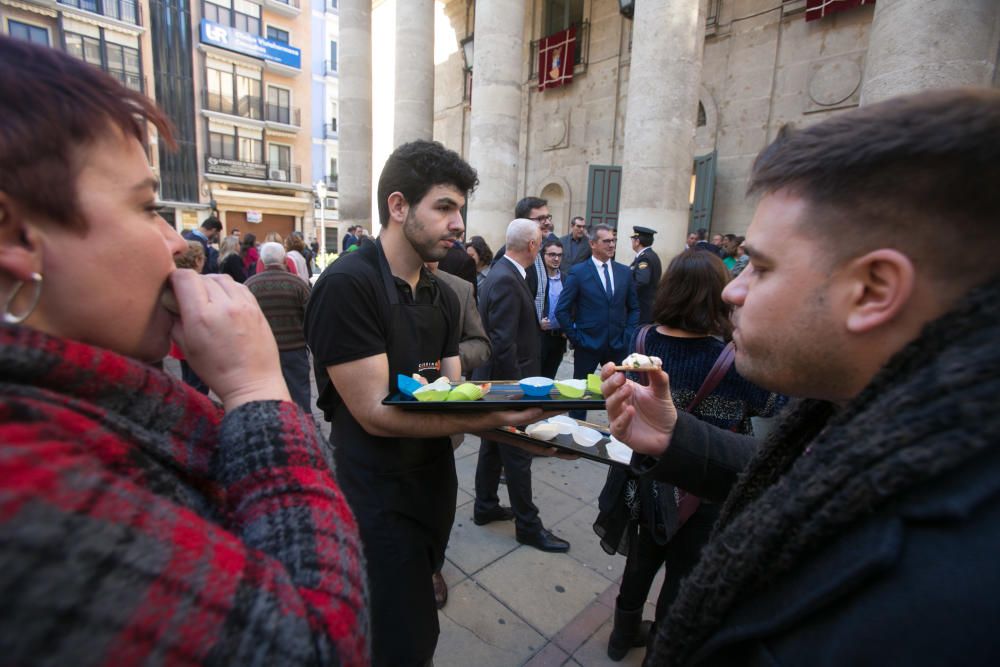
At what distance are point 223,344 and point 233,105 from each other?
3318cm

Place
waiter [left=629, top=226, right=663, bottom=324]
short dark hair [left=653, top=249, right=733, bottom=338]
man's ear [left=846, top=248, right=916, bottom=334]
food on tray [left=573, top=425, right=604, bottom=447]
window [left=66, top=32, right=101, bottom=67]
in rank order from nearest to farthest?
man's ear [left=846, top=248, right=916, bottom=334] < food on tray [left=573, top=425, right=604, bottom=447] < short dark hair [left=653, top=249, right=733, bottom=338] < waiter [left=629, top=226, right=663, bottom=324] < window [left=66, top=32, right=101, bottom=67]

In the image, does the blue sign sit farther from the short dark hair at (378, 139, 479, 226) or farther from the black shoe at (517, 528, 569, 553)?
the black shoe at (517, 528, 569, 553)

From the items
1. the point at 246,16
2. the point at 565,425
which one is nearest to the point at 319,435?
the point at 565,425

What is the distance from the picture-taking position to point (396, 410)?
1638 mm

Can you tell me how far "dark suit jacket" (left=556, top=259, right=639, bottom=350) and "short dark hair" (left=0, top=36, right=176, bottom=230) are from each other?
14.5 ft

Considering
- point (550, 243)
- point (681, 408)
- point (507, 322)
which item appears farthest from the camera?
point (550, 243)

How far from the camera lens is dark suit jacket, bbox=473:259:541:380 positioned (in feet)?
11.8

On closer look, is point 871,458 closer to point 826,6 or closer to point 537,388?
point 537,388

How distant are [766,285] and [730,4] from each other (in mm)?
12908

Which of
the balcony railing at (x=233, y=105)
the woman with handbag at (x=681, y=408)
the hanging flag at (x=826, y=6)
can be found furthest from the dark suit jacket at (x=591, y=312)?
the balcony railing at (x=233, y=105)

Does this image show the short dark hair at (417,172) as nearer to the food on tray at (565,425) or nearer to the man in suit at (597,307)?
the food on tray at (565,425)

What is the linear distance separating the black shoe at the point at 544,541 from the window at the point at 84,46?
31.1 m

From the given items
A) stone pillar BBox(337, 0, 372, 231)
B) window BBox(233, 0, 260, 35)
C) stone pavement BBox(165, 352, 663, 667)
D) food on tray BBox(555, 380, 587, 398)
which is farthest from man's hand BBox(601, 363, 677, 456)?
window BBox(233, 0, 260, 35)

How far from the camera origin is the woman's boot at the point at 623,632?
2363 mm
